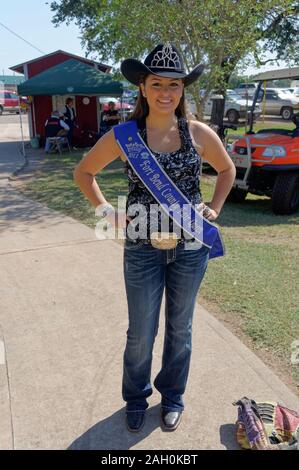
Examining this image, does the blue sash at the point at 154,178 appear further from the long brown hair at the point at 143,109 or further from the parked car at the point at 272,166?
the parked car at the point at 272,166

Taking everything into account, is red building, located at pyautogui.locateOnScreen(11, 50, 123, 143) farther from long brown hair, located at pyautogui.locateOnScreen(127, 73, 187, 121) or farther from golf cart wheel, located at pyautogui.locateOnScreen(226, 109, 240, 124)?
long brown hair, located at pyautogui.locateOnScreen(127, 73, 187, 121)

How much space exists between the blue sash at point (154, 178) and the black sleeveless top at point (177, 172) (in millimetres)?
28

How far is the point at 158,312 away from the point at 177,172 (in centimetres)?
70

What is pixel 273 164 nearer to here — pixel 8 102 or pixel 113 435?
pixel 113 435

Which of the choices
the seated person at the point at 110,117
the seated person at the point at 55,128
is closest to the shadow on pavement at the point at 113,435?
the seated person at the point at 55,128

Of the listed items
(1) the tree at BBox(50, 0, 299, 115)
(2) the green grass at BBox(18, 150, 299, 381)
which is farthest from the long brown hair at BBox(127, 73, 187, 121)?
(1) the tree at BBox(50, 0, 299, 115)

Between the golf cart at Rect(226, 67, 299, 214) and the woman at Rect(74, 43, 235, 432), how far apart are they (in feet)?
15.4

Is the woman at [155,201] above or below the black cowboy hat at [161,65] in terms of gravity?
below

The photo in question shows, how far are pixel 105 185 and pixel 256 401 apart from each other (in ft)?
22.5

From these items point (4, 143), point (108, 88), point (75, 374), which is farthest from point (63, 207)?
point (4, 143)

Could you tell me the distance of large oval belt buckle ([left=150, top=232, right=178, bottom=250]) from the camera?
6.98ft

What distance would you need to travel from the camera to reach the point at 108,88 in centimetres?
1391

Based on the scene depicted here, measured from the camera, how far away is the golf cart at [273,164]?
6.80 meters

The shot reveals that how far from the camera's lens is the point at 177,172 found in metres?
2.13
